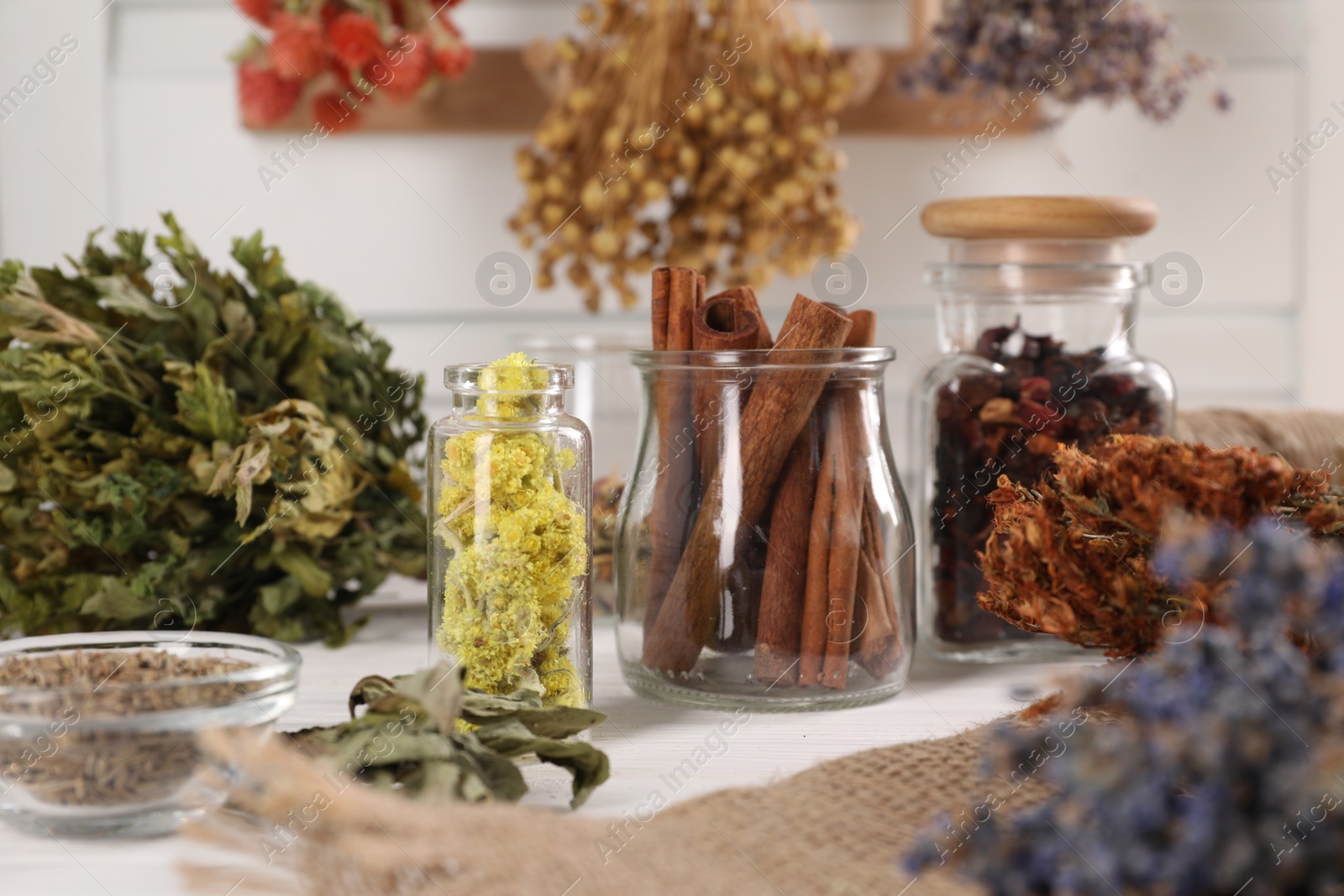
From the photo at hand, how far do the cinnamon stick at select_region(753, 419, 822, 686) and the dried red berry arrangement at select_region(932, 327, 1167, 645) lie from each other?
13cm

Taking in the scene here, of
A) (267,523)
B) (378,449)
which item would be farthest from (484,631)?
(378,449)

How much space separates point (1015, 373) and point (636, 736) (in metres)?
0.32

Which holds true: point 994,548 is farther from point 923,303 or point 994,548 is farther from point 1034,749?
point 923,303

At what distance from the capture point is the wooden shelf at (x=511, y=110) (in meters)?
1.41

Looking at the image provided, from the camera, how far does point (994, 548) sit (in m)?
0.54

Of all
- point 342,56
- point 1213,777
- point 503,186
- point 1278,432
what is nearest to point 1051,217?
point 1278,432

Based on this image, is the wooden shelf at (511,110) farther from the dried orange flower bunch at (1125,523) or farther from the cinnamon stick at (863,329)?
the dried orange flower bunch at (1125,523)

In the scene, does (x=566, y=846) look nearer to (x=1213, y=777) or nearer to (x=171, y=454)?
(x=1213, y=777)

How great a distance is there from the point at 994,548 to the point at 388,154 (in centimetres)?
117

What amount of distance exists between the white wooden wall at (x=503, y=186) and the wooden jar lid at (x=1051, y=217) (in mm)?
756

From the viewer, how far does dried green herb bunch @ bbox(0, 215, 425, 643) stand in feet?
2.29

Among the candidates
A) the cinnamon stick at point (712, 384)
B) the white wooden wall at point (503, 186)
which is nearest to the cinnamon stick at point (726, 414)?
the cinnamon stick at point (712, 384)

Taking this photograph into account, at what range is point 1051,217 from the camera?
27.3 inches

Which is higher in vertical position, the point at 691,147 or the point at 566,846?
the point at 691,147
